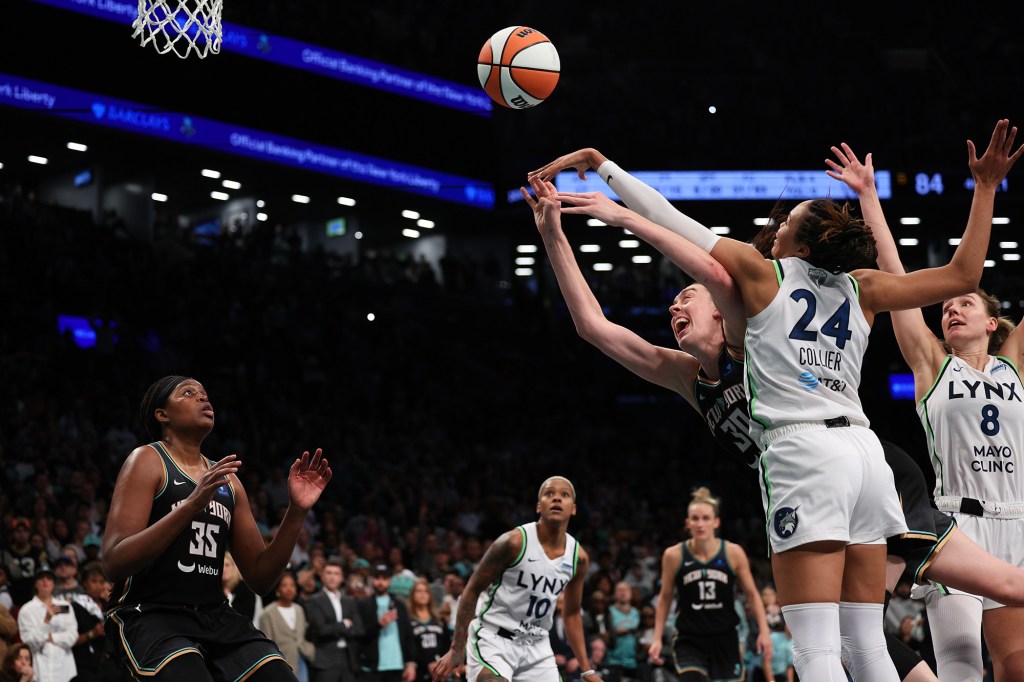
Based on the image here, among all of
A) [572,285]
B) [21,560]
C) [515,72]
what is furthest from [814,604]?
[21,560]

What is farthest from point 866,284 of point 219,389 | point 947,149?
point 947,149

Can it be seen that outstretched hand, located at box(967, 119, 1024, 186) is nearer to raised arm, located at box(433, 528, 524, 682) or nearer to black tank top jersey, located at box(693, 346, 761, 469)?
black tank top jersey, located at box(693, 346, 761, 469)

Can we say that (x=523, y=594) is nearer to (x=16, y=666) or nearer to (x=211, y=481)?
(x=211, y=481)

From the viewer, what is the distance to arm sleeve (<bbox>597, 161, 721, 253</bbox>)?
4410 millimetres

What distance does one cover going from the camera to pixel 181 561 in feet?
16.7

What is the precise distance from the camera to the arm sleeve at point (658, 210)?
14.5ft

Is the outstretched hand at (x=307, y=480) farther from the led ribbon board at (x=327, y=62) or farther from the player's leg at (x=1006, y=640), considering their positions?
the led ribbon board at (x=327, y=62)

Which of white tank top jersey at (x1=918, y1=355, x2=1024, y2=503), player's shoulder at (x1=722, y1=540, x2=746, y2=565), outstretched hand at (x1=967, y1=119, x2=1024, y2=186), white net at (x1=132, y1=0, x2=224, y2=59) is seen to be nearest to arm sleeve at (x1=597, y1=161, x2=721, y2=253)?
outstretched hand at (x1=967, y1=119, x2=1024, y2=186)

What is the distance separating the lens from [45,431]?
53.5ft

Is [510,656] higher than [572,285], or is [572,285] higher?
[572,285]

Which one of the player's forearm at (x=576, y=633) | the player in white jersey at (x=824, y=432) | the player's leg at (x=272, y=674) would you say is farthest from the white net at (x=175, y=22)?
the player in white jersey at (x=824, y=432)

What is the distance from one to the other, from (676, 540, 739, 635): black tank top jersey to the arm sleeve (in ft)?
20.1

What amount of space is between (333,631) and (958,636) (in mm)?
8348

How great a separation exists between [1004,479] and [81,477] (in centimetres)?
1204
